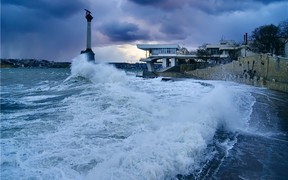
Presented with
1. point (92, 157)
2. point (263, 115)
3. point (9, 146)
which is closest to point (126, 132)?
point (92, 157)

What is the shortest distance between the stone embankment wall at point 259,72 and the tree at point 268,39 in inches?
259

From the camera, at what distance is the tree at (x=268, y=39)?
154 feet

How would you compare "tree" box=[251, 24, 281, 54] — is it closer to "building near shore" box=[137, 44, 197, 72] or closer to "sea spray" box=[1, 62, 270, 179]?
"building near shore" box=[137, 44, 197, 72]

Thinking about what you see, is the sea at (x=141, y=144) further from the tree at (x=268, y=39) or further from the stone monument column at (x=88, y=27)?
the stone monument column at (x=88, y=27)

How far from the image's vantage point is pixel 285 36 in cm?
4812

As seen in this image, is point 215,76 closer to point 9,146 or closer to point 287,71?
point 287,71

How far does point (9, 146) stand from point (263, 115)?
9.35m

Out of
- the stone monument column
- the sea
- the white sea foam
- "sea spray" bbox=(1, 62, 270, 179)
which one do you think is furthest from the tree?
the white sea foam

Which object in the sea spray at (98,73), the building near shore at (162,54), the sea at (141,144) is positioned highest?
the building near shore at (162,54)

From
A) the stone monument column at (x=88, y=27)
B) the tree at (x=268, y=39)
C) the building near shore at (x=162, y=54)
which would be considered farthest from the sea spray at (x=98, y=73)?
the building near shore at (x=162, y=54)

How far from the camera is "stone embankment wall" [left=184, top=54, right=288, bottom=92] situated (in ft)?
85.0

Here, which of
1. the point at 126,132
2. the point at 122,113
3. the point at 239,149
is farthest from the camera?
the point at 122,113

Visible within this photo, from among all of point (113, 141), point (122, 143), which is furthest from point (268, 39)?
point (122, 143)

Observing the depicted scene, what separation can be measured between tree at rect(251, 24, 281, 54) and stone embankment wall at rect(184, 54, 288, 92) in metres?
6.57
